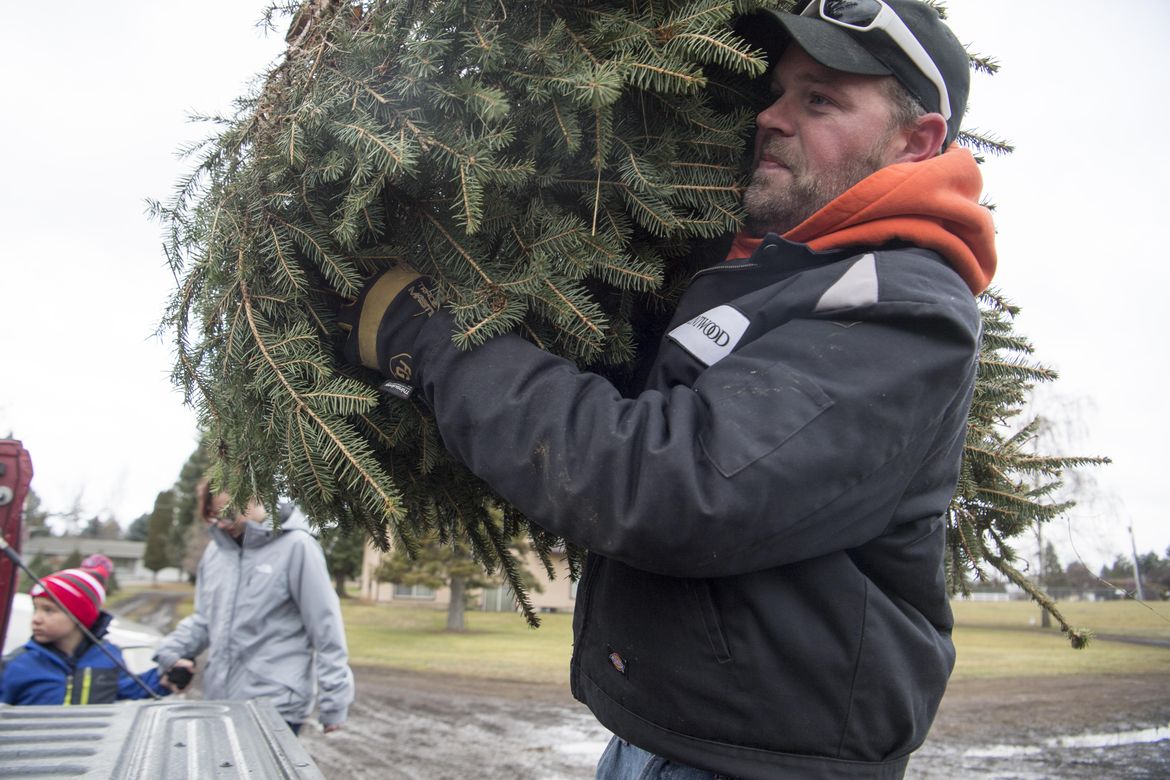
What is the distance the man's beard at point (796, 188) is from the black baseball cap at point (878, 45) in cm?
15

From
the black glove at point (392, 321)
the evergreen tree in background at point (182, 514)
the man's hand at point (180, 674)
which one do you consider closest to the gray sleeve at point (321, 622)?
the man's hand at point (180, 674)

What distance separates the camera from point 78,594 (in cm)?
454

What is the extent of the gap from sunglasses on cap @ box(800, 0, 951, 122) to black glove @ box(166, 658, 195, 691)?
15.9 feet


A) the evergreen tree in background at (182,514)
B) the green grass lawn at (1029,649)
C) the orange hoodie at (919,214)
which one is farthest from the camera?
the evergreen tree in background at (182,514)

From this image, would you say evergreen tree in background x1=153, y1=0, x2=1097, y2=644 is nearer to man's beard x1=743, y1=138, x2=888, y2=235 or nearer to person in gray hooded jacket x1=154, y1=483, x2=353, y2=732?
man's beard x1=743, y1=138, x2=888, y2=235

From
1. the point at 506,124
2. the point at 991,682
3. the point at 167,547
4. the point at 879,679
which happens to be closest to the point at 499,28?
the point at 506,124

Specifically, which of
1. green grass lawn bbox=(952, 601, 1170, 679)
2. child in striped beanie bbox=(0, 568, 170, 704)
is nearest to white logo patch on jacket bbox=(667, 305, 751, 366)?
green grass lawn bbox=(952, 601, 1170, 679)

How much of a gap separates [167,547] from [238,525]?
57.7m

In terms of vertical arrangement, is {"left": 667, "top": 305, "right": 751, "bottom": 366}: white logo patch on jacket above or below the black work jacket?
above

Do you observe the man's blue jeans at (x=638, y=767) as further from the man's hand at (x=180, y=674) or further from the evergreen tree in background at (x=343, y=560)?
the evergreen tree in background at (x=343, y=560)

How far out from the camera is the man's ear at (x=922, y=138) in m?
1.70

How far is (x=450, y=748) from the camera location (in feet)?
29.4

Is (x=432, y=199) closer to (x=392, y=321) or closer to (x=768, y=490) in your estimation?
(x=392, y=321)

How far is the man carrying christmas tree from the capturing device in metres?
1.23
